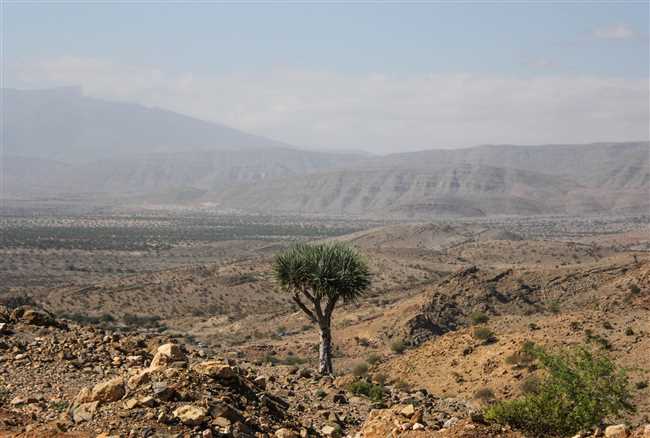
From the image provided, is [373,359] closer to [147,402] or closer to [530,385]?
[530,385]

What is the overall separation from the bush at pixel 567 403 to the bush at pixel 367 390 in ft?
10.4

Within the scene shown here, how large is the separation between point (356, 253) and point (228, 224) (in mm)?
123372

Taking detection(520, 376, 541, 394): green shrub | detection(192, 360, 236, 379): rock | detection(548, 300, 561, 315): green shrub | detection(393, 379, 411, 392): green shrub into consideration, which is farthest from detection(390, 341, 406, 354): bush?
detection(192, 360, 236, 379): rock

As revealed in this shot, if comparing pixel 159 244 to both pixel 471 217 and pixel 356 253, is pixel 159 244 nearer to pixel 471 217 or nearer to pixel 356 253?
pixel 356 253

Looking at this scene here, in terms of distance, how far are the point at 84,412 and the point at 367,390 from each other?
7.43 metres

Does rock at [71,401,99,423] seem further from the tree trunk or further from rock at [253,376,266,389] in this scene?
the tree trunk

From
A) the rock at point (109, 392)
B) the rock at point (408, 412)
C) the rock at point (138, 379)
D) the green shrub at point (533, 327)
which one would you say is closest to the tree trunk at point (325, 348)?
the green shrub at point (533, 327)

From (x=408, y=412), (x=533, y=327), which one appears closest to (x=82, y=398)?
(x=408, y=412)

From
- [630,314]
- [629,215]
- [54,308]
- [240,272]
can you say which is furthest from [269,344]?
[629,215]

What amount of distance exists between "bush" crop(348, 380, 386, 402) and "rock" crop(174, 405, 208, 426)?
19.9 feet

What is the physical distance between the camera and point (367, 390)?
48.9ft

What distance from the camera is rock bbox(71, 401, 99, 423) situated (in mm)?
8883

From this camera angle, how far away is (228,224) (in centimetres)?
14188

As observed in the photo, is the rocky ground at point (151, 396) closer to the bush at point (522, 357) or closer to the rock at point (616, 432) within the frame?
the rock at point (616, 432)
